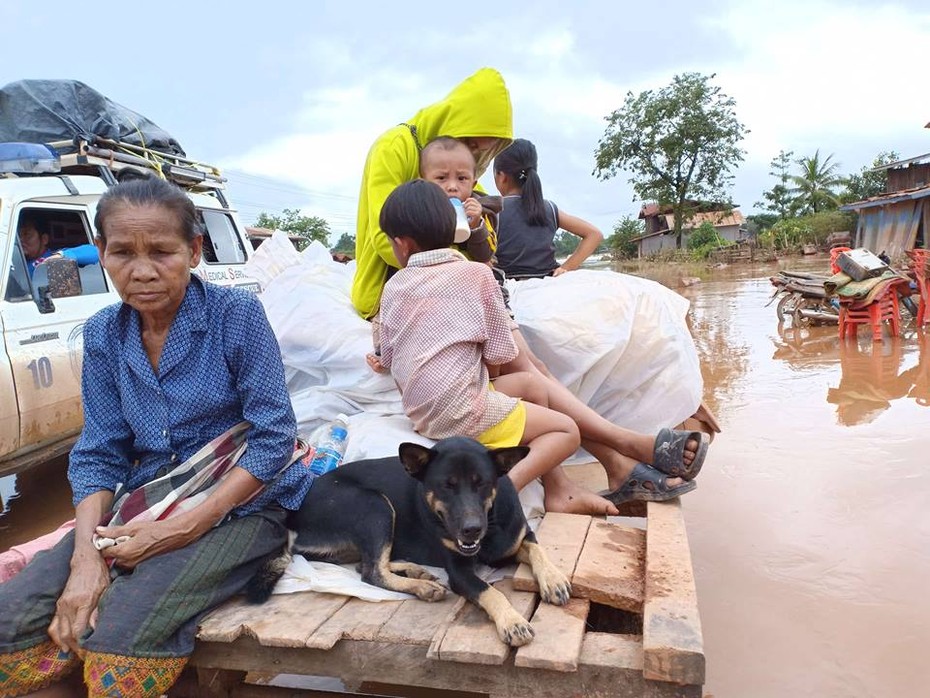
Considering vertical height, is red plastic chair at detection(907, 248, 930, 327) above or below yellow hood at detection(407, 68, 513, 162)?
below

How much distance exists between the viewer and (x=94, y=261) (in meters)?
5.07

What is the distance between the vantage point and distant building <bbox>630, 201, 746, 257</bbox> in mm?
38125

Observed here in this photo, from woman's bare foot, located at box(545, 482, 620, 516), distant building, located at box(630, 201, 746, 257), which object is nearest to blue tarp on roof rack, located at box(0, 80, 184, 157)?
woman's bare foot, located at box(545, 482, 620, 516)

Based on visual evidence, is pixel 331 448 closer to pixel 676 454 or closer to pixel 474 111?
pixel 676 454

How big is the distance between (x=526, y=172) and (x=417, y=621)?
310 centimetres

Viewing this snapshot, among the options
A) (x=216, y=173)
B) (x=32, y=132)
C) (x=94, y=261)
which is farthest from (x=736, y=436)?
(x=32, y=132)

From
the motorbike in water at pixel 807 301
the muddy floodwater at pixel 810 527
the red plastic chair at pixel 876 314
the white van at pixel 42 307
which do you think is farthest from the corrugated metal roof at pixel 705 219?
the white van at pixel 42 307

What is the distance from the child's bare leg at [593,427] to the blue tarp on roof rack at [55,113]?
5.42 meters

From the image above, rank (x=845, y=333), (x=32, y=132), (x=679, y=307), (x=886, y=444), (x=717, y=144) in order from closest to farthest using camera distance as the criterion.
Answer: (x=679, y=307) < (x=886, y=444) < (x=32, y=132) < (x=845, y=333) < (x=717, y=144)

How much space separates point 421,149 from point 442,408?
140cm

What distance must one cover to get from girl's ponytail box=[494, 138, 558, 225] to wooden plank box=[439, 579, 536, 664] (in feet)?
9.46

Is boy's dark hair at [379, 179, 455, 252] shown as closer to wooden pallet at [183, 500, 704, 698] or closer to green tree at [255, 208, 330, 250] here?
wooden pallet at [183, 500, 704, 698]

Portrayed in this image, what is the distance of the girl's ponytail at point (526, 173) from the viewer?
13.4 ft

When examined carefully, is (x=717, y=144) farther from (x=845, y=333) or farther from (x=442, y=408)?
(x=442, y=408)
